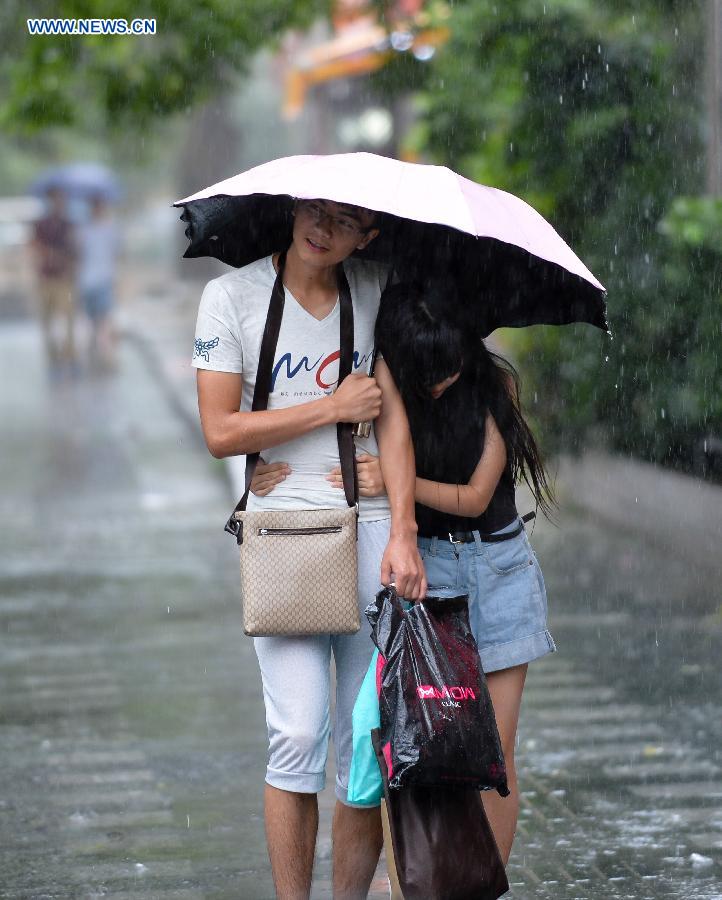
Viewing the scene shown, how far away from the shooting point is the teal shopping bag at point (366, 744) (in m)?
3.65

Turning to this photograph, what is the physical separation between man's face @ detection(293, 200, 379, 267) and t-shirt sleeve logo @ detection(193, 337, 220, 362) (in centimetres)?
28

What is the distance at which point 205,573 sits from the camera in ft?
28.9

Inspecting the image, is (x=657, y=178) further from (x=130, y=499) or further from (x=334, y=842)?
(x=334, y=842)

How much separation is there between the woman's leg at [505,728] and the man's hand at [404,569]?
36 cm

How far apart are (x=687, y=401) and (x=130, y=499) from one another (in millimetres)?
4197

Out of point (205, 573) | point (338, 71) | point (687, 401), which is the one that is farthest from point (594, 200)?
point (338, 71)

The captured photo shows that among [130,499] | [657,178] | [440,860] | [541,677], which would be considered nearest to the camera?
[440,860]

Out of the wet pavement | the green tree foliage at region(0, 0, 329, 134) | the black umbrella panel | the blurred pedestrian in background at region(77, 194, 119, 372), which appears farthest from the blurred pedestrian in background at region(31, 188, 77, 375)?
the black umbrella panel

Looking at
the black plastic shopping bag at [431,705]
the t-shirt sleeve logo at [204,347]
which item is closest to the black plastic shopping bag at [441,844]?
the black plastic shopping bag at [431,705]

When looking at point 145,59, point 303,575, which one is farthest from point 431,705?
point 145,59

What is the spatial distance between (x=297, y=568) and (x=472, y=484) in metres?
0.47

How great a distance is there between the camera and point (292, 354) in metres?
3.77

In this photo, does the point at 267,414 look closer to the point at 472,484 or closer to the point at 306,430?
the point at 306,430

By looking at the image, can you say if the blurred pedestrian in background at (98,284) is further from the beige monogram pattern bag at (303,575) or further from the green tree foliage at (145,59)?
the beige monogram pattern bag at (303,575)
